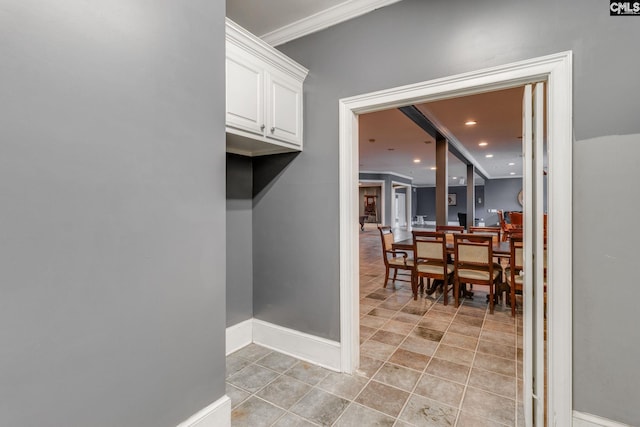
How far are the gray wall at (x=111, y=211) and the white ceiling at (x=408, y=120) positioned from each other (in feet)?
2.77

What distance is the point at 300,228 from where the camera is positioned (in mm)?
2490

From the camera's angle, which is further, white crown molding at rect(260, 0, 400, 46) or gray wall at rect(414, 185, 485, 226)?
gray wall at rect(414, 185, 485, 226)

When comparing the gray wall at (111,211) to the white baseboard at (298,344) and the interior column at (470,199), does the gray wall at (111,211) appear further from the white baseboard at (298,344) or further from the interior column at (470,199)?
the interior column at (470,199)

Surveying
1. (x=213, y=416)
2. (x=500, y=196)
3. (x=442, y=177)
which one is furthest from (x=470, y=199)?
(x=213, y=416)

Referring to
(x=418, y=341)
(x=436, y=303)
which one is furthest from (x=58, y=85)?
(x=436, y=303)

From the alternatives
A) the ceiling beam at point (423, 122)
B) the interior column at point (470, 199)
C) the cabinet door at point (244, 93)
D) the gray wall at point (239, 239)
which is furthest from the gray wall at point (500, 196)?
the cabinet door at point (244, 93)

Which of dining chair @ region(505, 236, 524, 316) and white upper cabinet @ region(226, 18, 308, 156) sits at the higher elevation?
white upper cabinet @ region(226, 18, 308, 156)

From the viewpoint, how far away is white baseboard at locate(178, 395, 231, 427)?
1.47m

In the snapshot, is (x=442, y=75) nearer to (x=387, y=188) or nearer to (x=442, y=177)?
(x=442, y=177)

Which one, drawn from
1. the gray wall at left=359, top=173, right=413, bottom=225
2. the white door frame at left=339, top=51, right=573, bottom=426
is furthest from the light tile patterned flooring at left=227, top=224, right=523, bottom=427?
the gray wall at left=359, top=173, right=413, bottom=225

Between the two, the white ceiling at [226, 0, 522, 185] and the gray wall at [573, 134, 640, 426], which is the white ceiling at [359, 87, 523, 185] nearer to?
the white ceiling at [226, 0, 522, 185]

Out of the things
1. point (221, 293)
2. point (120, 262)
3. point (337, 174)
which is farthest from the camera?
point (337, 174)

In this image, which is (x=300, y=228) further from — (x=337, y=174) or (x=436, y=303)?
(x=436, y=303)

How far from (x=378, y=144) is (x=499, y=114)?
9.46 ft
